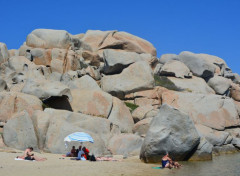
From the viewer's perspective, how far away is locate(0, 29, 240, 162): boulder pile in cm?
2448

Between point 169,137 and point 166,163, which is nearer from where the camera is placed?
point 166,163

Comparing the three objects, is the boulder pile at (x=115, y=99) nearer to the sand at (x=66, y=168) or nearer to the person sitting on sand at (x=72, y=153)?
the person sitting on sand at (x=72, y=153)

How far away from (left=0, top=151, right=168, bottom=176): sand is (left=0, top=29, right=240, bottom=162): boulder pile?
9.47ft

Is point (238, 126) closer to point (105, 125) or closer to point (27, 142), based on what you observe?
point (105, 125)

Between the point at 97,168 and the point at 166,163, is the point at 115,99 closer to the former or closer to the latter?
the point at 166,163

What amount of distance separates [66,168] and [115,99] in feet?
64.4

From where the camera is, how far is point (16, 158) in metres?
20.3

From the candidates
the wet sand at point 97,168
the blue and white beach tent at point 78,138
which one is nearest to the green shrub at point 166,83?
the wet sand at point 97,168

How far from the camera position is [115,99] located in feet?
124

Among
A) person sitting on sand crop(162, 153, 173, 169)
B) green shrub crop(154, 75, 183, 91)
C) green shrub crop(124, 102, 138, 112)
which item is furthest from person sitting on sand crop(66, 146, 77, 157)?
green shrub crop(154, 75, 183, 91)

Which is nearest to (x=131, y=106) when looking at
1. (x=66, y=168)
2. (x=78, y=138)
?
(x=78, y=138)

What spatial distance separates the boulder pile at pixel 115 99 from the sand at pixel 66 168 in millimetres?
2887

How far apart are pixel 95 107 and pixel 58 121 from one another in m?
10.3

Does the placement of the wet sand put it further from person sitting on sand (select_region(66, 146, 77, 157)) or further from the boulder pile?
the boulder pile
